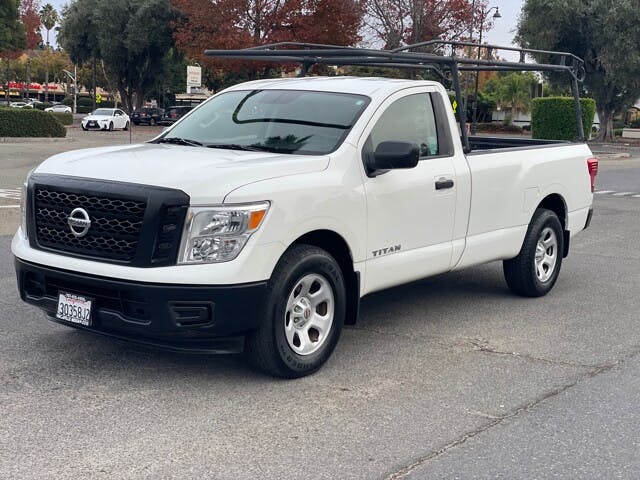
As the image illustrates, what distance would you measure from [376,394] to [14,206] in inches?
412

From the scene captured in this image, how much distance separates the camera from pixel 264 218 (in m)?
5.25

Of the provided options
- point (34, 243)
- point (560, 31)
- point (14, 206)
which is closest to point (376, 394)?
point (34, 243)

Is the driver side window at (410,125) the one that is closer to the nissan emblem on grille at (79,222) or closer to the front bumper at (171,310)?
the front bumper at (171,310)

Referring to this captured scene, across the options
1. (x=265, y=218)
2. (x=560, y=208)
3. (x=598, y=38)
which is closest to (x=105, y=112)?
(x=598, y=38)

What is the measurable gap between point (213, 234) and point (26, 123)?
97.3 feet

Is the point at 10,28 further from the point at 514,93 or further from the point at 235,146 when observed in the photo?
the point at 235,146

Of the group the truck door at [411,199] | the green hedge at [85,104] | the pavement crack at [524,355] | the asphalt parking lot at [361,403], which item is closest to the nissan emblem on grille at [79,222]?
the asphalt parking lot at [361,403]

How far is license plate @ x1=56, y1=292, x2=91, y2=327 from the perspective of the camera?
5332mm

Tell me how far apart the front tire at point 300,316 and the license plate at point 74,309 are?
0.97m

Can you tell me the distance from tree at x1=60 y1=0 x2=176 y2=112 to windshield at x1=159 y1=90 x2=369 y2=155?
172 feet

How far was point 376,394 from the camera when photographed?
A: 5398 mm

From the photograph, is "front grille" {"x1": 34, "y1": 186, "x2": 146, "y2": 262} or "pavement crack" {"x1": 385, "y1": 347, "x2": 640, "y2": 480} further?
"front grille" {"x1": 34, "y1": 186, "x2": 146, "y2": 262}

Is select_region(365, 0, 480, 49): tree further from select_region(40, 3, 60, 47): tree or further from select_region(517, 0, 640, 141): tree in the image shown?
select_region(40, 3, 60, 47): tree

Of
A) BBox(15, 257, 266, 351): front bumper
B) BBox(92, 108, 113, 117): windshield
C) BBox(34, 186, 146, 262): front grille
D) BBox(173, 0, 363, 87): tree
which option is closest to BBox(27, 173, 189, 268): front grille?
BBox(34, 186, 146, 262): front grille
